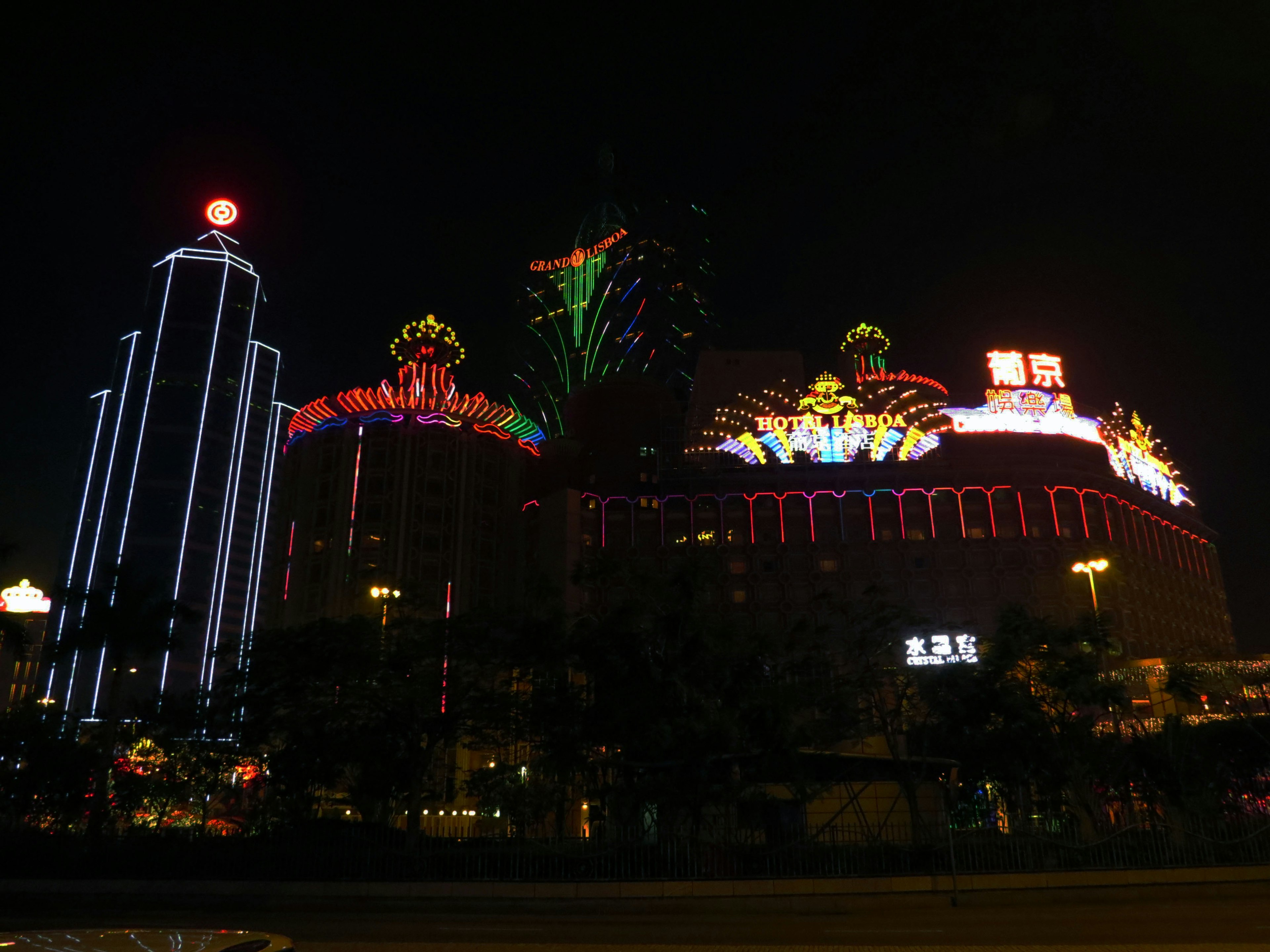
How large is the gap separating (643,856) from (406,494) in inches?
2242

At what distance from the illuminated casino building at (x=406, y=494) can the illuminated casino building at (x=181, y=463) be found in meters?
76.7

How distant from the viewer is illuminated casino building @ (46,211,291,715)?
15625 centimetres

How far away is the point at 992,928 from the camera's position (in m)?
18.4

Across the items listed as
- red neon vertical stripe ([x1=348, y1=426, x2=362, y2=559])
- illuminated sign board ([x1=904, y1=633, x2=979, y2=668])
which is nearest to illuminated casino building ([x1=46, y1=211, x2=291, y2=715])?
red neon vertical stripe ([x1=348, y1=426, x2=362, y2=559])

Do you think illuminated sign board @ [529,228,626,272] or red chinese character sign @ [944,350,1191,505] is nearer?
red chinese character sign @ [944,350,1191,505]

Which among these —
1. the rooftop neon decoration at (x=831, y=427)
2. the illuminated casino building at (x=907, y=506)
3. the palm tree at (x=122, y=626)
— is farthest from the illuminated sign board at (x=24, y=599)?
the rooftop neon decoration at (x=831, y=427)

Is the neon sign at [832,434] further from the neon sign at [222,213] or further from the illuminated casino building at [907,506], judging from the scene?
the neon sign at [222,213]

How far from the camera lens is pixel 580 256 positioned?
371 feet

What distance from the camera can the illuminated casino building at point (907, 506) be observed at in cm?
7900

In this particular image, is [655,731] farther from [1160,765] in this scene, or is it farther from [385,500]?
[385,500]

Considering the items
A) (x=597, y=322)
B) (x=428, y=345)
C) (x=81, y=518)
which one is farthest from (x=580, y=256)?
(x=81, y=518)

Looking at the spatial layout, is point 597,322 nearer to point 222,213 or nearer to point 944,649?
point 944,649

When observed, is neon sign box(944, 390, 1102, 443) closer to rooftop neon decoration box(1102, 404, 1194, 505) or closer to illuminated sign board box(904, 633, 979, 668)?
rooftop neon decoration box(1102, 404, 1194, 505)

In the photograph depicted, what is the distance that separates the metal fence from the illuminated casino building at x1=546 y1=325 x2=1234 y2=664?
51.4 m
